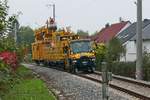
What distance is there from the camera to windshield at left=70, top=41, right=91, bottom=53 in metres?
43.9

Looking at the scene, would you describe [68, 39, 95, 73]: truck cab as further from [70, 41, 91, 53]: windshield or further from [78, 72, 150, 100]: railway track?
[78, 72, 150, 100]: railway track

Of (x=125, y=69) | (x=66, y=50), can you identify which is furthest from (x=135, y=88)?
(x=66, y=50)

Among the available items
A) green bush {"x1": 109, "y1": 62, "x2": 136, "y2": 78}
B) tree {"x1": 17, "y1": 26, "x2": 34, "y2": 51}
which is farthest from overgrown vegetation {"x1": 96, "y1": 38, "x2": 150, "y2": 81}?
tree {"x1": 17, "y1": 26, "x2": 34, "y2": 51}

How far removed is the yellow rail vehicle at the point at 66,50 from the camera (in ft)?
143

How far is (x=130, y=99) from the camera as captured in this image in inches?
865

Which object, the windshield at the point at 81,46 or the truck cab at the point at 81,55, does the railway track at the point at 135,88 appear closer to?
the truck cab at the point at 81,55

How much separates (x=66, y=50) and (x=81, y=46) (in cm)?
221

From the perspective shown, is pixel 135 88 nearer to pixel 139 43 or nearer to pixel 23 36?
pixel 139 43

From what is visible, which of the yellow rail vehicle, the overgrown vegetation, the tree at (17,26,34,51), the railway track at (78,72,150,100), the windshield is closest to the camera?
the railway track at (78,72,150,100)

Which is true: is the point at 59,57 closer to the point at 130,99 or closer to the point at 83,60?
the point at 83,60

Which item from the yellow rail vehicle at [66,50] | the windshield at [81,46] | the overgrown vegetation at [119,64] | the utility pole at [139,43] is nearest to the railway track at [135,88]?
the utility pole at [139,43]

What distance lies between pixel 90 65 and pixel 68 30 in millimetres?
7424

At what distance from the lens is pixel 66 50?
4578 centimetres

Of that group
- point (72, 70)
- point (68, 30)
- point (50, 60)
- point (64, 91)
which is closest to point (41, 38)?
point (50, 60)
